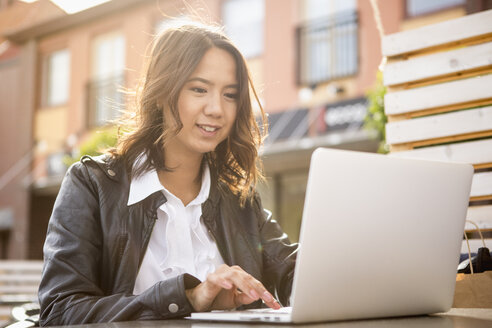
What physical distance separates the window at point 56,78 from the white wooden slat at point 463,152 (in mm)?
11212

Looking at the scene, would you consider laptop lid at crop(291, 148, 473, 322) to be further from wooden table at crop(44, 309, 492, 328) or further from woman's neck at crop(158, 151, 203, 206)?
woman's neck at crop(158, 151, 203, 206)

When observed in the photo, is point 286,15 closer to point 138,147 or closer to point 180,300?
point 138,147

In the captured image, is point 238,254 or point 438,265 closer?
point 438,265

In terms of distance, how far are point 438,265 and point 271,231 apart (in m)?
0.99

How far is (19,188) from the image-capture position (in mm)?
13062

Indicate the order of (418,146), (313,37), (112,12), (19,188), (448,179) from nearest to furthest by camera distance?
(448,179), (418,146), (313,37), (112,12), (19,188)

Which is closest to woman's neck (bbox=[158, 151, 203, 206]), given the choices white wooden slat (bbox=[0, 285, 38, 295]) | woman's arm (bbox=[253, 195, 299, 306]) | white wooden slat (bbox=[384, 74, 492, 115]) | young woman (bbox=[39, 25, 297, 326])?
young woman (bbox=[39, 25, 297, 326])

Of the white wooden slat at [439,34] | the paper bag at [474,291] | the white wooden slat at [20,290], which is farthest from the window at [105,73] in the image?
the paper bag at [474,291]

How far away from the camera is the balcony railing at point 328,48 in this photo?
9.04 meters

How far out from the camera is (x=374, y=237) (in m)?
1.27

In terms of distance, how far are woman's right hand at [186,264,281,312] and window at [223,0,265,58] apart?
343 inches

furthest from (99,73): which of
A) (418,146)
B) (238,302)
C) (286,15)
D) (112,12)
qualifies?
(238,302)

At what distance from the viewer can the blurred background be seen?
28.2ft

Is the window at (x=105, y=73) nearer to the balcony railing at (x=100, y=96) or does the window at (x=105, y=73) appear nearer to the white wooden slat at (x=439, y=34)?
the balcony railing at (x=100, y=96)
